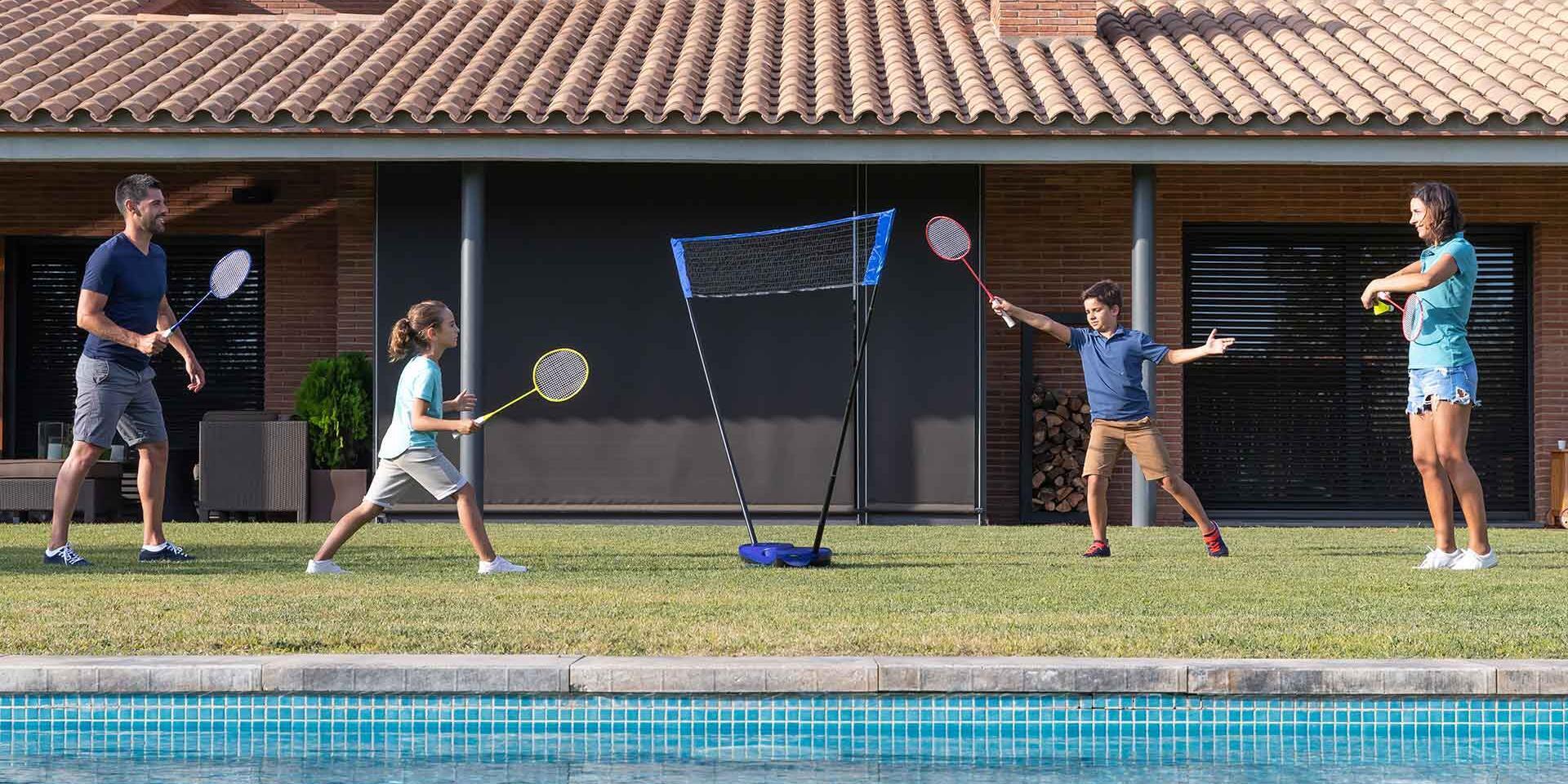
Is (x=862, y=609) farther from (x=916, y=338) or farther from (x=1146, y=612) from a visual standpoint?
(x=916, y=338)

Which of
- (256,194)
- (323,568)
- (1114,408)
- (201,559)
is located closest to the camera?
(323,568)

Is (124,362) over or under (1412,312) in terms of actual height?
under

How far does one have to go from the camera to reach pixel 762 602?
6746 millimetres

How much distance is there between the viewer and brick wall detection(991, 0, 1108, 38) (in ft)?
50.9

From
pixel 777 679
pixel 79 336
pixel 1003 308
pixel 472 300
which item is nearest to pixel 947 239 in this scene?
pixel 1003 308

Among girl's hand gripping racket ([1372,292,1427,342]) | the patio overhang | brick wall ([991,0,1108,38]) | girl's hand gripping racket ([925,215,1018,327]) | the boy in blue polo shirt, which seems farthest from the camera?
brick wall ([991,0,1108,38])

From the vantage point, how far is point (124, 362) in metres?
8.63

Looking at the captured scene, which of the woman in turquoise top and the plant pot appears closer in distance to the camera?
the woman in turquoise top

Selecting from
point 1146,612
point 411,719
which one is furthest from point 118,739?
point 1146,612

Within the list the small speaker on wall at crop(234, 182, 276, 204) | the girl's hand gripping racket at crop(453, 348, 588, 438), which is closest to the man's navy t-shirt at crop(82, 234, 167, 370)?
the girl's hand gripping racket at crop(453, 348, 588, 438)

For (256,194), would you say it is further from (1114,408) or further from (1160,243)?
(1114,408)

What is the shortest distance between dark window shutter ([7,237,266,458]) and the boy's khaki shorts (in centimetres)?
837

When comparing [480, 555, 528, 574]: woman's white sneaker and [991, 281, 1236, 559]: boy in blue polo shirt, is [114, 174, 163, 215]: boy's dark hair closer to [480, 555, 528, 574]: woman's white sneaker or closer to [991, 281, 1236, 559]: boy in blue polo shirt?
[480, 555, 528, 574]: woman's white sneaker

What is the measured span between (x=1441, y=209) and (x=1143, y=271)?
452 cm
